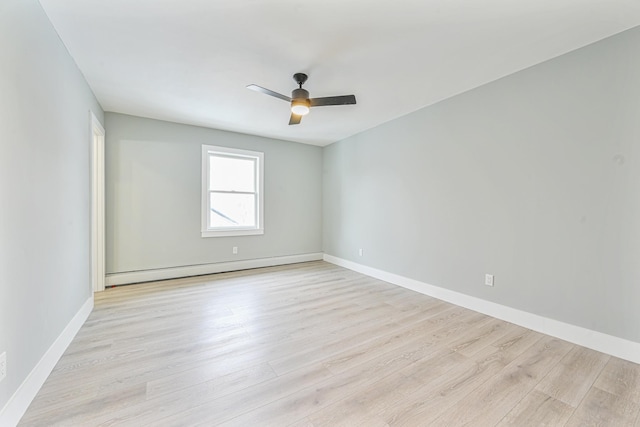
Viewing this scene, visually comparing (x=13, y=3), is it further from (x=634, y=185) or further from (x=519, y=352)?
(x=634, y=185)

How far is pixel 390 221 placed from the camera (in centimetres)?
411

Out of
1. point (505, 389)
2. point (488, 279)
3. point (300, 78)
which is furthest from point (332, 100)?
point (505, 389)

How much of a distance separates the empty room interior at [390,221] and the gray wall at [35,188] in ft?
0.07

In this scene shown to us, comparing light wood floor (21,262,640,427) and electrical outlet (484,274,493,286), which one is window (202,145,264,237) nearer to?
light wood floor (21,262,640,427)

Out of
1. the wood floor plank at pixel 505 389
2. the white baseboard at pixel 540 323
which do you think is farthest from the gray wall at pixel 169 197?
the wood floor plank at pixel 505 389

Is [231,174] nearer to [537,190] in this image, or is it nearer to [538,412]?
[537,190]

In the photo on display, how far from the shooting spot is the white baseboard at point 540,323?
6.69 ft

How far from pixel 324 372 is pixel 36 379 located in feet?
5.91

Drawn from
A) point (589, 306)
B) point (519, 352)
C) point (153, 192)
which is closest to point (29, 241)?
point (153, 192)

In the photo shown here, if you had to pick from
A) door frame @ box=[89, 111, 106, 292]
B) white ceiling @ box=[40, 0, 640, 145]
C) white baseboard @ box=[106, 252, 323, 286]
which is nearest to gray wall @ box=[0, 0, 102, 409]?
white ceiling @ box=[40, 0, 640, 145]

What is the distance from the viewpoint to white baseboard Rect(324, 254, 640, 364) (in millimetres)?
2039

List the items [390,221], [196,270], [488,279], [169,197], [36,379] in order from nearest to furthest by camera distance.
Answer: [36,379] → [488,279] → [390,221] → [169,197] → [196,270]

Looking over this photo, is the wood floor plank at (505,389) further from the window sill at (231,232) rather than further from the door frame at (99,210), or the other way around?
the door frame at (99,210)

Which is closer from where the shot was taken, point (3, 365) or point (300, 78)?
point (3, 365)
